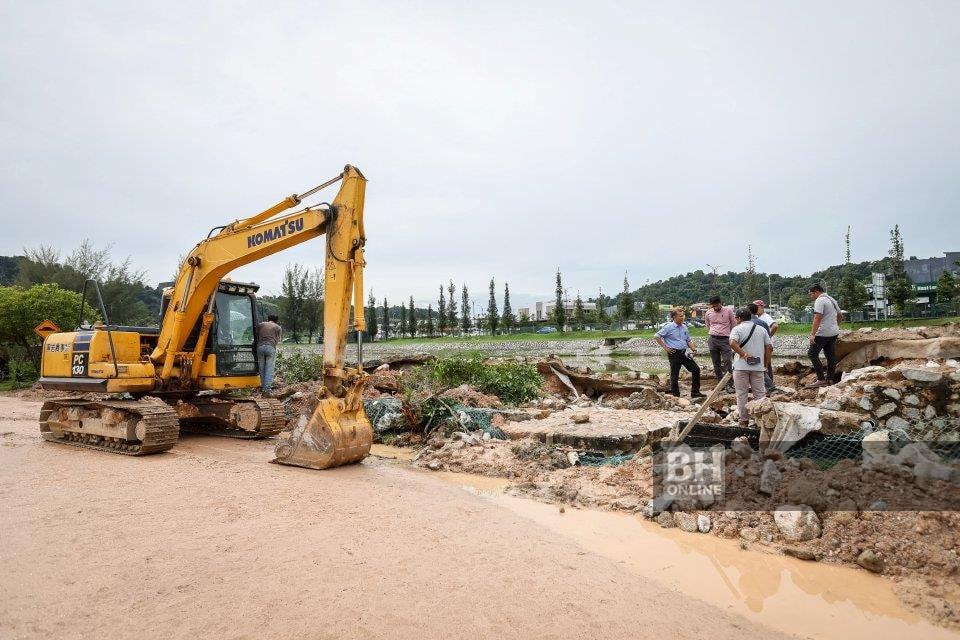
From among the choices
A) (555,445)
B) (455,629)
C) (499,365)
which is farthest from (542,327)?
(455,629)

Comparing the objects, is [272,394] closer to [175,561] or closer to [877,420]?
[175,561]

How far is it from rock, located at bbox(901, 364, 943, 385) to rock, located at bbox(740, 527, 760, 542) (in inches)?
130

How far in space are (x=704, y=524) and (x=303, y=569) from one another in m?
3.35

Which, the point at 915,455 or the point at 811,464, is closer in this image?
the point at 915,455

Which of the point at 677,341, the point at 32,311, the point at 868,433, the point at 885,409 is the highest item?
the point at 32,311

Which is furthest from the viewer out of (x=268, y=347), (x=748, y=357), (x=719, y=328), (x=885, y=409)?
(x=268, y=347)

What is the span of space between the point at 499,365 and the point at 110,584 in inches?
369

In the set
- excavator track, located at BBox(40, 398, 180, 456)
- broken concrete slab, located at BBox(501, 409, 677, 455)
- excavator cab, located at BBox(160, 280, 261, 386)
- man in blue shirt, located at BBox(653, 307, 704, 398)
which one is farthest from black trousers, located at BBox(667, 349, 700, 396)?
excavator track, located at BBox(40, 398, 180, 456)

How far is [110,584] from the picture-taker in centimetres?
355

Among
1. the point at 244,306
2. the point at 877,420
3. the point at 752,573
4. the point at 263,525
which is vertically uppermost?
the point at 244,306

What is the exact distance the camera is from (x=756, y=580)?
400 cm

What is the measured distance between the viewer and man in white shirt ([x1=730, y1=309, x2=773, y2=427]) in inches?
279

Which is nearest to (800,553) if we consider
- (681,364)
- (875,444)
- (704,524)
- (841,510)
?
(841,510)

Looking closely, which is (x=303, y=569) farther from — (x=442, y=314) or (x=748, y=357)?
(x=442, y=314)
